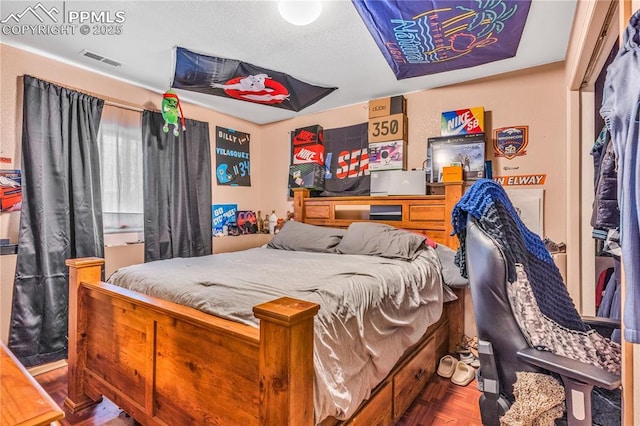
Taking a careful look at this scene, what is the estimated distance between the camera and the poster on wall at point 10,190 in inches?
87.7

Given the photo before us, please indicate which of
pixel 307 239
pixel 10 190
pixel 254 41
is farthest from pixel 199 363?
pixel 10 190

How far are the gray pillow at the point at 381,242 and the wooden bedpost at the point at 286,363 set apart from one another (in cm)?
154

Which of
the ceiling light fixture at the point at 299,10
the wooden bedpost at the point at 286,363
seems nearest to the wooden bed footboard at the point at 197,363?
the wooden bedpost at the point at 286,363

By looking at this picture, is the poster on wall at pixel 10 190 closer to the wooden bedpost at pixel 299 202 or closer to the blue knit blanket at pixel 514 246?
the wooden bedpost at pixel 299 202

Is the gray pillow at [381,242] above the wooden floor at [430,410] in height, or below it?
above

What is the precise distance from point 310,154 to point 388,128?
0.97 metres

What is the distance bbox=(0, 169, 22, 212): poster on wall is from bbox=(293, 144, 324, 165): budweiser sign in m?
2.47

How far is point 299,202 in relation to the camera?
366 cm

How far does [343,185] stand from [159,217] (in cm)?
191

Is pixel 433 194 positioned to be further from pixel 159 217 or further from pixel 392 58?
pixel 159 217

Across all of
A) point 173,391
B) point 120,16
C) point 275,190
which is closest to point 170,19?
point 120,16

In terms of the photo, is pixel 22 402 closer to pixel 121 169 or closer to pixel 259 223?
pixel 121 169

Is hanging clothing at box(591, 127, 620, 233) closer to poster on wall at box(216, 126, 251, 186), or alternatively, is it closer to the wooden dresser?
the wooden dresser

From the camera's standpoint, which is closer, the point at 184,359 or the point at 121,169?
the point at 184,359
